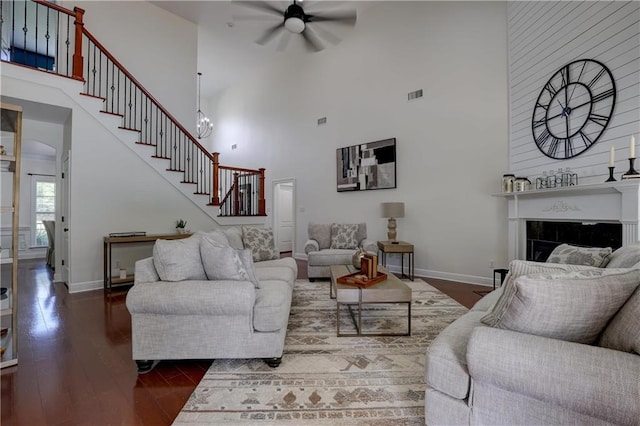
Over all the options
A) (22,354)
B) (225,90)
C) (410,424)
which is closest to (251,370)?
(410,424)

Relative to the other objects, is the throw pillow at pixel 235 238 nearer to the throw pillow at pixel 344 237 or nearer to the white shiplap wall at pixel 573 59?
the throw pillow at pixel 344 237

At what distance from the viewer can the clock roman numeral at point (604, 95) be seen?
2.87 m

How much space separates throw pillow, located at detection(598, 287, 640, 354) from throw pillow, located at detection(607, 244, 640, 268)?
63 cm

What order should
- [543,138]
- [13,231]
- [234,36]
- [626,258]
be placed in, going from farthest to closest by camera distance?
[234,36] < [543,138] < [13,231] < [626,258]

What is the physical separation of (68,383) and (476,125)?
17.8 ft

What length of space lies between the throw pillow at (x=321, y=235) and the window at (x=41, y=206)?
7025 mm

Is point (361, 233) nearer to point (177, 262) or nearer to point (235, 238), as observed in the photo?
point (235, 238)

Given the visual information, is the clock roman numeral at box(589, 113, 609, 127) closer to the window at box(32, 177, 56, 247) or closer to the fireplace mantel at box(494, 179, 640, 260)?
the fireplace mantel at box(494, 179, 640, 260)

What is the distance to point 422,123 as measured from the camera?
5.01m

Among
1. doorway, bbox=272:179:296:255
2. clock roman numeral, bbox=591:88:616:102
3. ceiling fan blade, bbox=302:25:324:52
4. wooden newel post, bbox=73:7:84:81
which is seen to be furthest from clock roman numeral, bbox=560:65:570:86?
wooden newel post, bbox=73:7:84:81

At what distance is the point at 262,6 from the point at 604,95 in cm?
379

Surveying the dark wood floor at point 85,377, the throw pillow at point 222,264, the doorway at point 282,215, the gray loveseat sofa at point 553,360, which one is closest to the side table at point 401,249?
the throw pillow at point 222,264

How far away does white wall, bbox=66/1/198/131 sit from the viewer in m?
5.03

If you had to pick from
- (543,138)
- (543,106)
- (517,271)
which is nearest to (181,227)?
(517,271)
